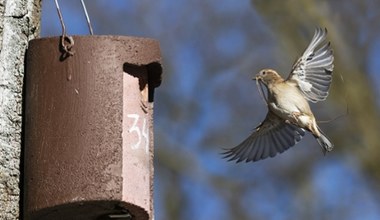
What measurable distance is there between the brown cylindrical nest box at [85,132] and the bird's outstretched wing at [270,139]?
5.72 feet

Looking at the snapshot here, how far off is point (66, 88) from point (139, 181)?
1.04 feet

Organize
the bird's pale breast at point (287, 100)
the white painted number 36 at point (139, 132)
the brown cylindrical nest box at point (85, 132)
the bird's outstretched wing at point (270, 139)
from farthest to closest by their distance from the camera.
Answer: the bird's outstretched wing at point (270, 139), the bird's pale breast at point (287, 100), the white painted number 36 at point (139, 132), the brown cylindrical nest box at point (85, 132)

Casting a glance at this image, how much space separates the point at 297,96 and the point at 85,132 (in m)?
1.66

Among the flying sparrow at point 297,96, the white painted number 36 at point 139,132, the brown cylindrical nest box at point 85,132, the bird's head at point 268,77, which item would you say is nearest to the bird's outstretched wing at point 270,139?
the flying sparrow at point 297,96

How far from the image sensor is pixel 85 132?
3965mm

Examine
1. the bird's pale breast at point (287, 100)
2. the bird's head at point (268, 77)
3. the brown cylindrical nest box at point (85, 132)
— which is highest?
the bird's head at point (268, 77)

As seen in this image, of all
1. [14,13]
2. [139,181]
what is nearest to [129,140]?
[139,181]

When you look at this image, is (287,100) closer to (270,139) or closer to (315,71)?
(315,71)

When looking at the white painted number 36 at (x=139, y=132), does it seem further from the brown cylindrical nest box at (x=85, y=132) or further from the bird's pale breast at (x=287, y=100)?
the bird's pale breast at (x=287, y=100)

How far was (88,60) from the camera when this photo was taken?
402cm

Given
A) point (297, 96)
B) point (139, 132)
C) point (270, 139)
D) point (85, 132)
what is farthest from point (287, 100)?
point (85, 132)

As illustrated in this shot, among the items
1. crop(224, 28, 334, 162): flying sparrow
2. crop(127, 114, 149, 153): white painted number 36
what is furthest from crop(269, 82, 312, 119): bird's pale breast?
crop(127, 114, 149, 153): white painted number 36

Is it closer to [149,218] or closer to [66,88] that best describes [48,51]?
[66,88]

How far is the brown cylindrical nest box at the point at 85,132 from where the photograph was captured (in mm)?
3926
